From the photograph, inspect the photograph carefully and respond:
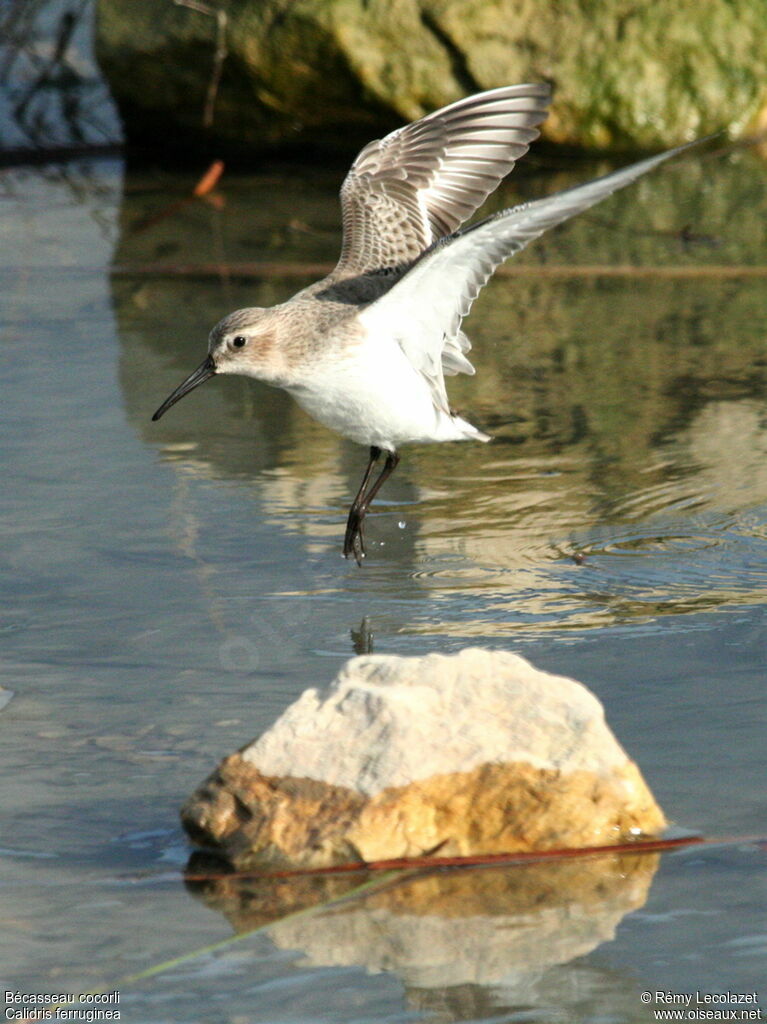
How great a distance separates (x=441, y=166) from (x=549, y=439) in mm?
1176

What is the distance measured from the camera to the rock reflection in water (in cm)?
282

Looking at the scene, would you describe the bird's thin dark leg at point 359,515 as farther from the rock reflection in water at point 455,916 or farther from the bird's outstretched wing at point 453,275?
the rock reflection in water at point 455,916

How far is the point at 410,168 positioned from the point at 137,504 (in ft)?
5.93

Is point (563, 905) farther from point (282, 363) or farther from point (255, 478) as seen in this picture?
point (255, 478)

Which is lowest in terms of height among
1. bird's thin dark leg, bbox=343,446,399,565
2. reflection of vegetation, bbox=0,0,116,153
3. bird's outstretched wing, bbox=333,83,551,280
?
reflection of vegetation, bbox=0,0,116,153

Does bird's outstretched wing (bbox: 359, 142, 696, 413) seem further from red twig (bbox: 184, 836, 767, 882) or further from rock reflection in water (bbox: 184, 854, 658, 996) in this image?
rock reflection in water (bbox: 184, 854, 658, 996)

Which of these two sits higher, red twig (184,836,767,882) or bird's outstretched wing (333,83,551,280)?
bird's outstretched wing (333,83,551,280)

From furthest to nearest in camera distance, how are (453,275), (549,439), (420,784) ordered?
1. (549,439)
2. (453,275)
3. (420,784)

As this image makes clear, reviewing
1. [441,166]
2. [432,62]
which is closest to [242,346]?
Answer: [441,166]

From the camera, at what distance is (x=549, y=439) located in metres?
6.21

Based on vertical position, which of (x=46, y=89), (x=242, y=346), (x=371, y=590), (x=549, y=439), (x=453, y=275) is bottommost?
(x=46, y=89)

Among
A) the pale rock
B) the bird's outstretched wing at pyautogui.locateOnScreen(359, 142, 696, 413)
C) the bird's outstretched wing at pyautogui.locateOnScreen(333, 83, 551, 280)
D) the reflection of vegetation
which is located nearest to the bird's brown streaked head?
the bird's outstretched wing at pyautogui.locateOnScreen(359, 142, 696, 413)

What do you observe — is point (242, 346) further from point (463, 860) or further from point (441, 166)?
point (463, 860)

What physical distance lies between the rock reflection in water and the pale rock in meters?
0.06
